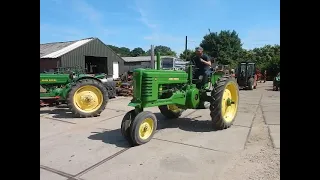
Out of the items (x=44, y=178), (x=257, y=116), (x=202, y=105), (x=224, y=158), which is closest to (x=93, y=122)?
(x=202, y=105)

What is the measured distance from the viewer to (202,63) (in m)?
6.20

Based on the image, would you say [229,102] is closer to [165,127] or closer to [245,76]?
[165,127]

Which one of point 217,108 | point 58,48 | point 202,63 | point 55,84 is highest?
point 58,48

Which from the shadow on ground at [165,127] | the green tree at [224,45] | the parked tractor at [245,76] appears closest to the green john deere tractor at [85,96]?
the shadow on ground at [165,127]

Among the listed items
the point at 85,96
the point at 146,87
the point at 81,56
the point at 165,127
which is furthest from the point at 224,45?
the point at 146,87

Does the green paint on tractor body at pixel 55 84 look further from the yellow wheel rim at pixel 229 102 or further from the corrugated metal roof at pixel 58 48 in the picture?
the corrugated metal roof at pixel 58 48

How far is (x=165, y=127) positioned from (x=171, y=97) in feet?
2.77

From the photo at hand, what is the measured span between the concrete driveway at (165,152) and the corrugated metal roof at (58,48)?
19373 millimetres

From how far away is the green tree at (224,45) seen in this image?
45.1 metres

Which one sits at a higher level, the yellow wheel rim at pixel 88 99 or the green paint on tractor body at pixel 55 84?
the green paint on tractor body at pixel 55 84

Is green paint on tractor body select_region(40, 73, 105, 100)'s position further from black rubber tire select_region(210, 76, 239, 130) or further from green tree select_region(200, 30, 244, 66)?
green tree select_region(200, 30, 244, 66)

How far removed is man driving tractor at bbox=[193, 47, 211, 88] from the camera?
6.14m
